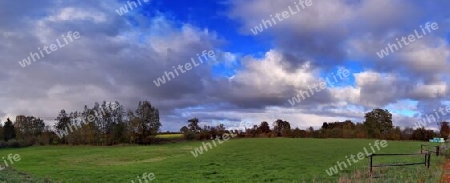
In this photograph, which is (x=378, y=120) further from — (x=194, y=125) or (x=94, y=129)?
(x=94, y=129)

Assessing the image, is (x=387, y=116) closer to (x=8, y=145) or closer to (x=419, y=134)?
(x=419, y=134)

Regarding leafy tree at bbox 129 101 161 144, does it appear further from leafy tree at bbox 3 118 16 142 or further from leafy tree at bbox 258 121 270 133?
leafy tree at bbox 258 121 270 133

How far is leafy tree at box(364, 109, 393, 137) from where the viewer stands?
458 ft

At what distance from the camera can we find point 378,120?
142625 millimetres

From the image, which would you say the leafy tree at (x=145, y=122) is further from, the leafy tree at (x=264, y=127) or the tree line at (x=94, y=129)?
the leafy tree at (x=264, y=127)

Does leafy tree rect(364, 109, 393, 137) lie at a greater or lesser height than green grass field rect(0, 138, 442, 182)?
greater

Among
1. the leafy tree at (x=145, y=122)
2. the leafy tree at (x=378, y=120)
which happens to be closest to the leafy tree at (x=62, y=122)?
the leafy tree at (x=145, y=122)

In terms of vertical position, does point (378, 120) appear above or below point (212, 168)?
above

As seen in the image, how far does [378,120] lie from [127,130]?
90.4 meters

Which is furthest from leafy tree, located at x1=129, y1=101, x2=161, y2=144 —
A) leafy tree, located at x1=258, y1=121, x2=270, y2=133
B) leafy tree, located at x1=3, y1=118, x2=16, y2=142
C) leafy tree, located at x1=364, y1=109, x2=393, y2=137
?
leafy tree, located at x1=364, y1=109, x2=393, y2=137

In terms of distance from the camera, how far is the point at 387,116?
142500 mm

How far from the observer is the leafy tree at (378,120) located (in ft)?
458

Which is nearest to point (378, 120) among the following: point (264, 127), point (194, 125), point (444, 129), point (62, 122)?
point (444, 129)

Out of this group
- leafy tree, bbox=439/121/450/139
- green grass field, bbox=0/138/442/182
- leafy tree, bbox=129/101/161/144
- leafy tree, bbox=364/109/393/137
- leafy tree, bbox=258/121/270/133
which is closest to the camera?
green grass field, bbox=0/138/442/182
